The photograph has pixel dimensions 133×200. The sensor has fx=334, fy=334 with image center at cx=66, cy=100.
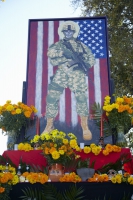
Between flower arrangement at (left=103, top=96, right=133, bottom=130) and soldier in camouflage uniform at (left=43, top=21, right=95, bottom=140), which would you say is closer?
flower arrangement at (left=103, top=96, right=133, bottom=130)

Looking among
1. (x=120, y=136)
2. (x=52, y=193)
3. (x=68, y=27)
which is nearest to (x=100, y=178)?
(x=52, y=193)

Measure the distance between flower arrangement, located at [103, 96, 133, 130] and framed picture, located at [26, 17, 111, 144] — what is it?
0.75 m

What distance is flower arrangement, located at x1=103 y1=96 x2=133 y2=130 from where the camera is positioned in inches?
265

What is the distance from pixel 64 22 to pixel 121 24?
5.71 meters

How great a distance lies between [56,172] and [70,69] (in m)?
3.49

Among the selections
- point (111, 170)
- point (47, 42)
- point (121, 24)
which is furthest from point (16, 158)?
point (121, 24)

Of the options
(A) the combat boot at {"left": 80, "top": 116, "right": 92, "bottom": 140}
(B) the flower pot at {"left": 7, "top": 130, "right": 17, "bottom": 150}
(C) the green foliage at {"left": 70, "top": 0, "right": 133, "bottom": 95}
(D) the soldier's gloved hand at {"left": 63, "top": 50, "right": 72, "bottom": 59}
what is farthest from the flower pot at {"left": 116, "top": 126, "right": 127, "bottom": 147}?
(C) the green foliage at {"left": 70, "top": 0, "right": 133, "bottom": 95}

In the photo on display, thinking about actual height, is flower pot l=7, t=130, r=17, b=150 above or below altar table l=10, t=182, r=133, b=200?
above

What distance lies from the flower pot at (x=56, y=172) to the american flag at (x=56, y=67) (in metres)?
2.28

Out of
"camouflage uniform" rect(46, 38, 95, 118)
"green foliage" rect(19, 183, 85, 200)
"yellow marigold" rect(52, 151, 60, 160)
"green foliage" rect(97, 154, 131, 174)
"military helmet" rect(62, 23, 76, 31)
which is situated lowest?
"green foliage" rect(19, 183, 85, 200)

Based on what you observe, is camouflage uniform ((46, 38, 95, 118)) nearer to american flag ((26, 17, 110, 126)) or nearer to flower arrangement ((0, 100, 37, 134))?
american flag ((26, 17, 110, 126))

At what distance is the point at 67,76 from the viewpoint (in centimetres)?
821

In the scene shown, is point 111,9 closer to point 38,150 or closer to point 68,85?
point 68,85

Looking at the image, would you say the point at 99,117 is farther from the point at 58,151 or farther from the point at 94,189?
the point at 94,189
